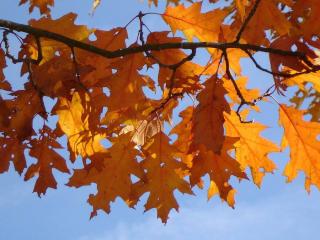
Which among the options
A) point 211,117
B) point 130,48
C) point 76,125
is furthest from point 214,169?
point 130,48

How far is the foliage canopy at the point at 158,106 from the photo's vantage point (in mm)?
1924

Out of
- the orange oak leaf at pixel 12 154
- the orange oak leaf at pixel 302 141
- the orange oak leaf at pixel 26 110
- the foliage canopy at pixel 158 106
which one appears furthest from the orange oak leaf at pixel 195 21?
the orange oak leaf at pixel 12 154

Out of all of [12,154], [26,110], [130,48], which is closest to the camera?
[130,48]

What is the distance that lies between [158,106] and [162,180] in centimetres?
36

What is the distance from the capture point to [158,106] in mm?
2537

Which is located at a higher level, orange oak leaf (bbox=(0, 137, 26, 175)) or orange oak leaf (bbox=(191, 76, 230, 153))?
orange oak leaf (bbox=(0, 137, 26, 175))

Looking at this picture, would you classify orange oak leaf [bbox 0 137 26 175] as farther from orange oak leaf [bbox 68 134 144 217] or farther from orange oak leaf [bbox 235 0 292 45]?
orange oak leaf [bbox 235 0 292 45]

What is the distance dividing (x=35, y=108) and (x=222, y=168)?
0.94m

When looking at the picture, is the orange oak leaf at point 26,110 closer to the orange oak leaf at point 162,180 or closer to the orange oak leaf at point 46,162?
the orange oak leaf at point 46,162

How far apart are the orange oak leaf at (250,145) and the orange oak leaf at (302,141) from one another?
9 cm

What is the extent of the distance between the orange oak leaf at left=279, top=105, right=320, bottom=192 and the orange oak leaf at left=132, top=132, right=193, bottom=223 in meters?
0.53

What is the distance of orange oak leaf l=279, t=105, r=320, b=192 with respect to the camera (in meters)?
2.42

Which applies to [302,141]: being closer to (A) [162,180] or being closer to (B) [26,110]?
(A) [162,180]

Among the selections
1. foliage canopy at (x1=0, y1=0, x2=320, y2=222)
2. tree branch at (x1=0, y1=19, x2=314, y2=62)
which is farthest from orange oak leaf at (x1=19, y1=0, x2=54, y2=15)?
tree branch at (x1=0, y1=19, x2=314, y2=62)
